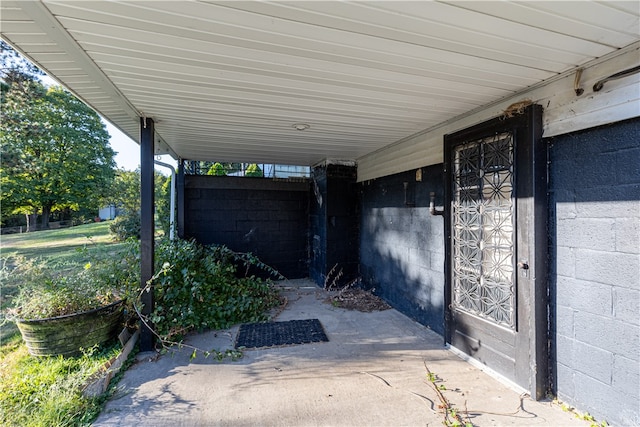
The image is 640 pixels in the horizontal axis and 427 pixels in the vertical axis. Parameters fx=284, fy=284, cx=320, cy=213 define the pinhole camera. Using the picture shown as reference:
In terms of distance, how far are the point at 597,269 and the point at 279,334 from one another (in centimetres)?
286

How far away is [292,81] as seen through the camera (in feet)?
6.82

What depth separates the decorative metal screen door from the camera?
2.08m

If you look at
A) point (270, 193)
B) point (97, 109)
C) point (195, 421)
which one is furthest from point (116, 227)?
point (195, 421)

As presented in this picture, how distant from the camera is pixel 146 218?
2.88m

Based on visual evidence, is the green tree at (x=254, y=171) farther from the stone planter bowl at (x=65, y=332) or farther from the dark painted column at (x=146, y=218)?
the stone planter bowl at (x=65, y=332)

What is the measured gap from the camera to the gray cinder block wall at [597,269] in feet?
5.44

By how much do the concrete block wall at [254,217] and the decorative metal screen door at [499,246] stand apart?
346 cm

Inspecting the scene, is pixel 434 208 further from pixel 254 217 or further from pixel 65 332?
pixel 65 332

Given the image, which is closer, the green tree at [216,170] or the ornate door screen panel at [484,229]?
the ornate door screen panel at [484,229]

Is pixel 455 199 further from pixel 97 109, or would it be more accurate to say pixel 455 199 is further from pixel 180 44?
pixel 97 109

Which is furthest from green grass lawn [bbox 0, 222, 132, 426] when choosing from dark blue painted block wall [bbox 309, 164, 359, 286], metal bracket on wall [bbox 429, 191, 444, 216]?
metal bracket on wall [bbox 429, 191, 444, 216]

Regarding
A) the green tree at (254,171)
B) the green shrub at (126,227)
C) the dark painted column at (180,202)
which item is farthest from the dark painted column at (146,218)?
the green shrub at (126,227)

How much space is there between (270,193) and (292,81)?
3728 millimetres

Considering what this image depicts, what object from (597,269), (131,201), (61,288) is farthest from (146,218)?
(131,201)
